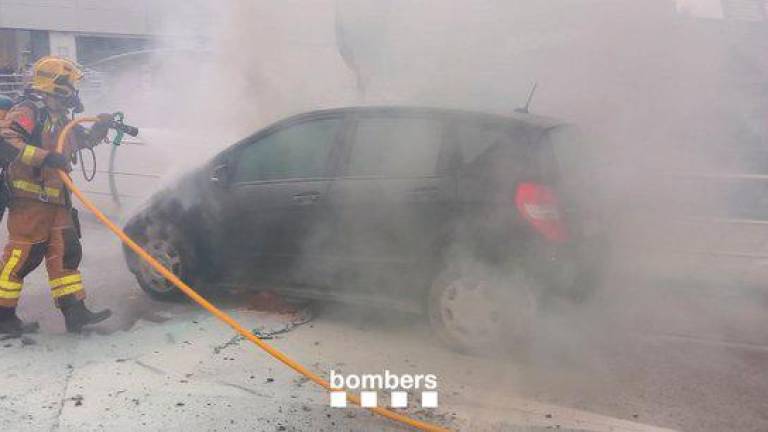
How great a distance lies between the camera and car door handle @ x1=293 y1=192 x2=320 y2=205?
4062 mm

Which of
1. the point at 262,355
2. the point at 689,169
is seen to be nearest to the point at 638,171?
the point at 689,169

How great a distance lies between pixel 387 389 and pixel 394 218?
40.4 inches

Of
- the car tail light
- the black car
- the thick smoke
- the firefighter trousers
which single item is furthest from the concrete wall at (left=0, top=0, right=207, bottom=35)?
the car tail light

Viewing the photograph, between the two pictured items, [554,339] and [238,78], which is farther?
[238,78]

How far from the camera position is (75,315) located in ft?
12.7

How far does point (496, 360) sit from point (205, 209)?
219 cm

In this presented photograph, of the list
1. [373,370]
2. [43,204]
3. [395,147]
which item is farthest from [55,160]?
[373,370]

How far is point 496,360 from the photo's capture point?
3660 millimetres

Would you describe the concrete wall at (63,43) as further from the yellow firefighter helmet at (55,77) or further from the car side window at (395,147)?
the car side window at (395,147)

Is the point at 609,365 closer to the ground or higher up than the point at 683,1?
closer to the ground

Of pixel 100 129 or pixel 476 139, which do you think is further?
pixel 100 129

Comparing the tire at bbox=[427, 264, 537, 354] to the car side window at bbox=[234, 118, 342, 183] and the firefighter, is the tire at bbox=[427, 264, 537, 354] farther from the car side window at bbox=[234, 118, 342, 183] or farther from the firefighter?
the firefighter

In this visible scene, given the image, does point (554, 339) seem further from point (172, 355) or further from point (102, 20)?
point (102, 20)

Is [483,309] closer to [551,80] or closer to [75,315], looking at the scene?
[75,315]
